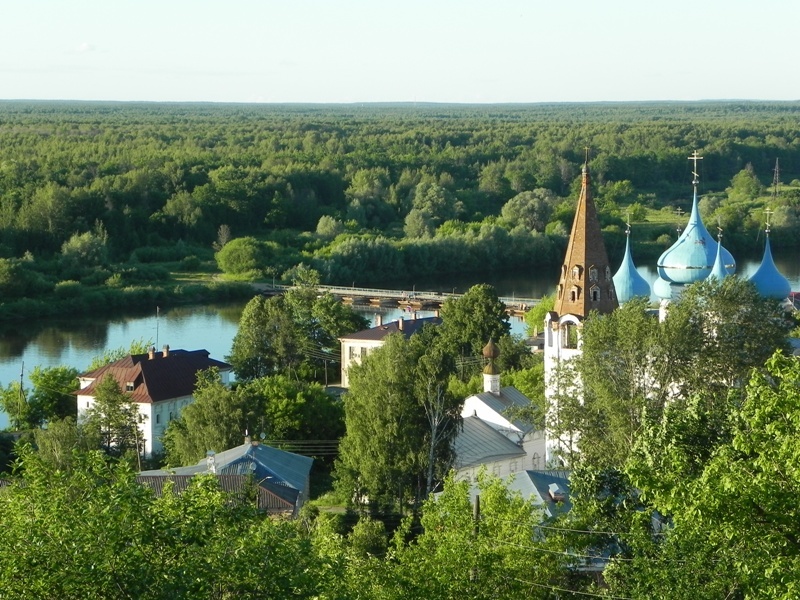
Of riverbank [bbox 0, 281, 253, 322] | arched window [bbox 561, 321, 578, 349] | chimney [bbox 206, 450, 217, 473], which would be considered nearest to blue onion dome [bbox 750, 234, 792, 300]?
arched window [bbox 561, 321, 578, 349]

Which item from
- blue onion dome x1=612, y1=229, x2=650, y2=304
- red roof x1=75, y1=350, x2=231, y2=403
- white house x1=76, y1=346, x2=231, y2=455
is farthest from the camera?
red roof x1=75, y1=350, x2=231, y2=403

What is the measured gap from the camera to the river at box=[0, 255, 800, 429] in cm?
3069

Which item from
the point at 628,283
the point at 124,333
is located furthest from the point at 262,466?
the point at 124,333

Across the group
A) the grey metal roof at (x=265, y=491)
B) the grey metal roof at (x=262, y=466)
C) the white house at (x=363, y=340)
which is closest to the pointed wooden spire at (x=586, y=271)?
the grey metal roof at (x=262, y=466)

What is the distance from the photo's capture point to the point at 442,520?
35.7ft

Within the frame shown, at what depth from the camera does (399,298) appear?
39312 millimetres

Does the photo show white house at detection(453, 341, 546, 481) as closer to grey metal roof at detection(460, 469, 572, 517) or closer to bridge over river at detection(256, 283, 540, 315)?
grey metal roof at detection(460, 469, 572, 517)

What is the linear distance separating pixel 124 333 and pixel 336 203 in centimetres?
2456

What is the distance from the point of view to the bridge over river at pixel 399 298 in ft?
123

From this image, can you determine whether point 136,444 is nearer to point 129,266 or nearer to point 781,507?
point 781,507

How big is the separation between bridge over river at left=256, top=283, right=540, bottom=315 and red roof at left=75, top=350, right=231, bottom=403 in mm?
13721

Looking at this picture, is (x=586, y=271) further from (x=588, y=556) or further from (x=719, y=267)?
(x=588, y=556)

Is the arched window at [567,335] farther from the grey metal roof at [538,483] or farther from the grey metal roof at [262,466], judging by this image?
the grey metal roof at [262,466]

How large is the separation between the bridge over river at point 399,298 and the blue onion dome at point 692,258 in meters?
17.0
